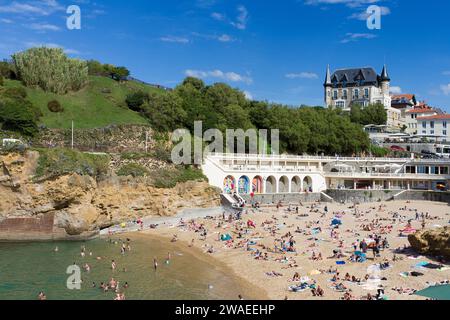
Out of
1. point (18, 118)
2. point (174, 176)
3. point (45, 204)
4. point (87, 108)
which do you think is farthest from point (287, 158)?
point (45, 204)

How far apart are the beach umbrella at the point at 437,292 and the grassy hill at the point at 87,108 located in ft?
157

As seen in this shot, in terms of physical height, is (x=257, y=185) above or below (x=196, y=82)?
below

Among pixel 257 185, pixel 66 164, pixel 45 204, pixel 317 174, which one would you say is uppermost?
pixel 66 164

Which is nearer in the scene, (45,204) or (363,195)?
(45,204)

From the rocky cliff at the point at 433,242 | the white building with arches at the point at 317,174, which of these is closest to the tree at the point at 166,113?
the white building with arches at the point at 317,174

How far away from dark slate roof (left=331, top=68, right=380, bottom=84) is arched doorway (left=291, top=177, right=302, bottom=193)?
227ft

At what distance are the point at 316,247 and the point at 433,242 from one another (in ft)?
28.9

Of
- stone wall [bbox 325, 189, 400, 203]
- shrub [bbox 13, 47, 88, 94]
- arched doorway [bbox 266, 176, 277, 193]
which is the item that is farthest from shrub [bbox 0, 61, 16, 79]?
stone wall [bbox 325, 189, 400, 203]

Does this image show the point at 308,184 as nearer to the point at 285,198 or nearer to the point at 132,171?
the point at 285,198

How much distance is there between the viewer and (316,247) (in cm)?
3647

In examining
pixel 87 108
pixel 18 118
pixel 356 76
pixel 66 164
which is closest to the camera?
pixel 66 164

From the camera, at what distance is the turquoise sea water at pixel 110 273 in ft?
84.1

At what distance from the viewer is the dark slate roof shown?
126 meters
